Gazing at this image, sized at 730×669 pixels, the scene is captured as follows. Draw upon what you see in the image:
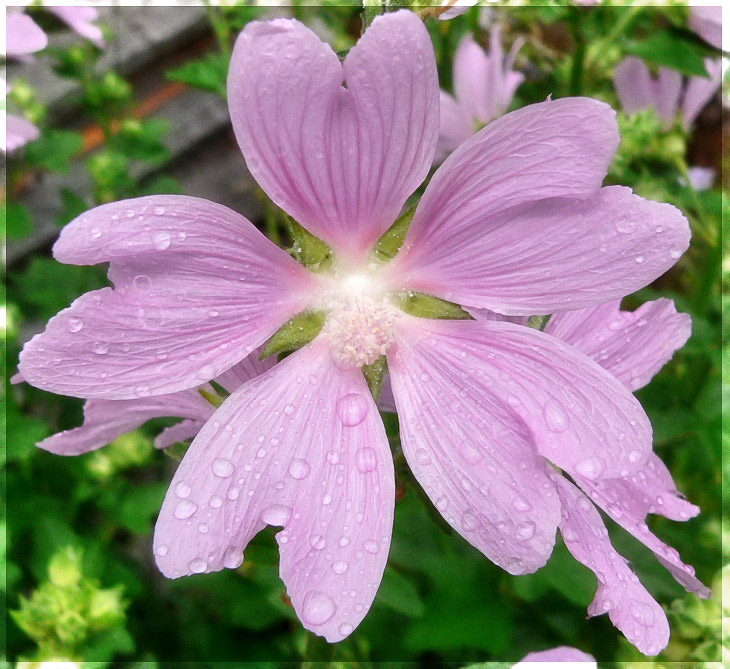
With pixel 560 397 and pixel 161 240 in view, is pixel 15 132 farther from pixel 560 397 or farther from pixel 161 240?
pixel 560 397

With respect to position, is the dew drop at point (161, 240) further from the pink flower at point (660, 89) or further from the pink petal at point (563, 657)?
the pink flower at point (660, 89)

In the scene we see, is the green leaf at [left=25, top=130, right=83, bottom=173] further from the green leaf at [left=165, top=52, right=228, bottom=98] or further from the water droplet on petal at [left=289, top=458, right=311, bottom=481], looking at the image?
the water droplet on petal at [left=289, top=458, right=311, bottom=481]

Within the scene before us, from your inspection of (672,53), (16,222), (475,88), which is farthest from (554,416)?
(16,222)

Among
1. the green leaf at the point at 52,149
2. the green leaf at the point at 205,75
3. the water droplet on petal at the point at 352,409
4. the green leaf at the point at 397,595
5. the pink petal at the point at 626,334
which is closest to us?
the water droplet on petal at the point at 352,409

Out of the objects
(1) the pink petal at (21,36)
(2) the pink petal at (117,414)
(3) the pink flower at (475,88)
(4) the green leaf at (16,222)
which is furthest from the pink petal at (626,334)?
(4) the green leaf at (16,222)

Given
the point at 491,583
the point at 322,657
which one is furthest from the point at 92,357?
the point at 491,583
